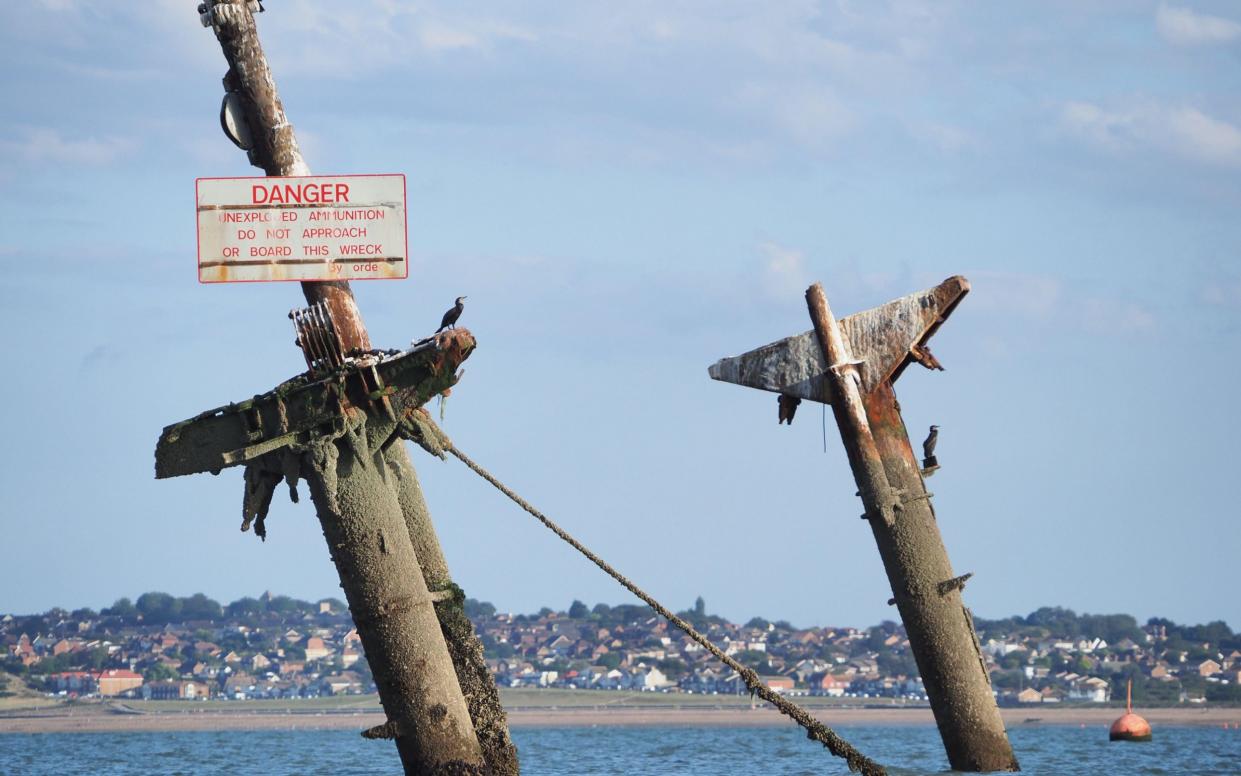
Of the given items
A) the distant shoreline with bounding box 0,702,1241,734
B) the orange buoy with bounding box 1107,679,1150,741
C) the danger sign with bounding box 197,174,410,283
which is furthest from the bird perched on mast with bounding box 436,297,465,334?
the distant shoreline with bounding box 0,702,1241,734

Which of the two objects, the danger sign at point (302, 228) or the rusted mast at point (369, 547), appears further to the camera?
the danger sign at point (302, 228)

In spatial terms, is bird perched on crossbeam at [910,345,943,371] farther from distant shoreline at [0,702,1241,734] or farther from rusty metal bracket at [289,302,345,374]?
distant shoreline at [0,702,1241,734]

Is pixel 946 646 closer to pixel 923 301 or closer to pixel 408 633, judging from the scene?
pixel 923 301

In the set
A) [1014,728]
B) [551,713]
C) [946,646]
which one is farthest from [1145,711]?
[946,646]

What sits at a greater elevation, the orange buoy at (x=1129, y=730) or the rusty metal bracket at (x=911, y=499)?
the rusty metal bracket at (x=911, y=499)

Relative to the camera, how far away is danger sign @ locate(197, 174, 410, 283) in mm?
20453

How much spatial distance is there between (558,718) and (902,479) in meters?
151

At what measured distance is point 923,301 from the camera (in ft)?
69.4

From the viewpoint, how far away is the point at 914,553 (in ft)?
68.2

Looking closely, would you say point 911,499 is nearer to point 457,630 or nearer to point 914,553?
point 914,553

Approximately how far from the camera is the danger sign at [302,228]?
20453mm

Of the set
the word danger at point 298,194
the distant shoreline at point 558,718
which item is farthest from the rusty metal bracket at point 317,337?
the distant shoreline at point 558,718

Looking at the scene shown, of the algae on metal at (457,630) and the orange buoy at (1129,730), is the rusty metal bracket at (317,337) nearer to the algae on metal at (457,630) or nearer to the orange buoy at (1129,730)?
the algae on metal at (457,630)

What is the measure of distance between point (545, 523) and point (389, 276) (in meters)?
3.04
